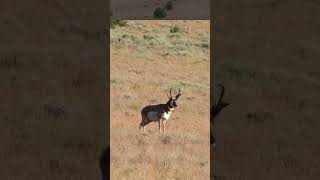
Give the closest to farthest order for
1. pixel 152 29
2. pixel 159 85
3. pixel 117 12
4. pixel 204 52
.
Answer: pixel 159 85 < pixel 204 52 < pixel 152 29 < pixel 117 12

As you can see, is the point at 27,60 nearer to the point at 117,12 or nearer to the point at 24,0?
the point at 24,0

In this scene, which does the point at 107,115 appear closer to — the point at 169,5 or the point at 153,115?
the point at 153,115

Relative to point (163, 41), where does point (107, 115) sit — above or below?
below

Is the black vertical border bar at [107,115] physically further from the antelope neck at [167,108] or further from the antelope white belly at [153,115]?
the antelope white belly at [153,115]

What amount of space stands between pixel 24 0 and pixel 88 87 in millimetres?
434

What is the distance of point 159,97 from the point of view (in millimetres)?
17422

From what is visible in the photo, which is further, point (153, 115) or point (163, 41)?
point (163, 41)

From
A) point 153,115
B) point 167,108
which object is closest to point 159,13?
point 153,115

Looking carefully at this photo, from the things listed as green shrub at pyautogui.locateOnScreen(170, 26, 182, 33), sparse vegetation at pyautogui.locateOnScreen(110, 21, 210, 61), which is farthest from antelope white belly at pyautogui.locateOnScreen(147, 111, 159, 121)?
green shrub at pyautogui.locateOnScreen(170, 26, 182, 33)

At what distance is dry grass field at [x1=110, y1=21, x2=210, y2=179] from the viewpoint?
830 centimetres

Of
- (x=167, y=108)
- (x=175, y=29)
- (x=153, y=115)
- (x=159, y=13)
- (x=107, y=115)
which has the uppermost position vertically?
(x=159, y=13)
